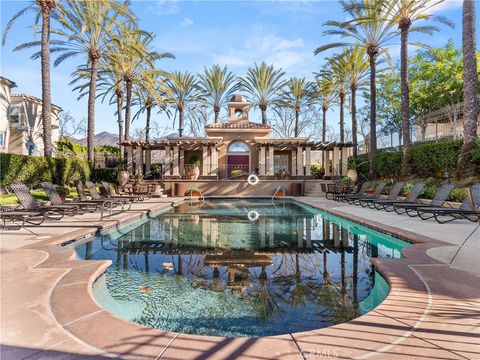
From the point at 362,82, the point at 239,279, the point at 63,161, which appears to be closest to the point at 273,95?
the point at 362,82

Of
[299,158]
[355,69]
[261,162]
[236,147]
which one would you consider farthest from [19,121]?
[355,69]

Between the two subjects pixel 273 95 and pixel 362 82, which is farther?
pixel 273 95

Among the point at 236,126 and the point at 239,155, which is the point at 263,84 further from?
the point at 239,155

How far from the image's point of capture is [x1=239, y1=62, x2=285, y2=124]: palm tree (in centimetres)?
3697

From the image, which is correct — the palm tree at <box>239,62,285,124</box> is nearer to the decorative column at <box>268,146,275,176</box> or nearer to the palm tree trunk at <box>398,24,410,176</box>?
the decorative column at <box>268,146,275,176</box>

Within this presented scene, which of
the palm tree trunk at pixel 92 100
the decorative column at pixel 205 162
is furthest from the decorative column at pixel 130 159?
the decorative column at pixel 205 162

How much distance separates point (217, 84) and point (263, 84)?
5.72 meters

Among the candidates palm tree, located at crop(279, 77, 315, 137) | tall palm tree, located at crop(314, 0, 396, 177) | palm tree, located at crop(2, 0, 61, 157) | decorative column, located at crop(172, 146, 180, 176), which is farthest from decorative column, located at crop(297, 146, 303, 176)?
palm tree, located at crop(2, 0, 61, 157)

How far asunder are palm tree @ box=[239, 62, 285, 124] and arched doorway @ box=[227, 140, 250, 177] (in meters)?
11.3

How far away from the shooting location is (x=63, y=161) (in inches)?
757

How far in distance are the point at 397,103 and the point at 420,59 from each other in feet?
15.1

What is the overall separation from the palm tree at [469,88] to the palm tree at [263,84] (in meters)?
24.9

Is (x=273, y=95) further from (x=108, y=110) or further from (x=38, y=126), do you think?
(x=38, y=126)

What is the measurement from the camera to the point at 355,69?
28.4m
